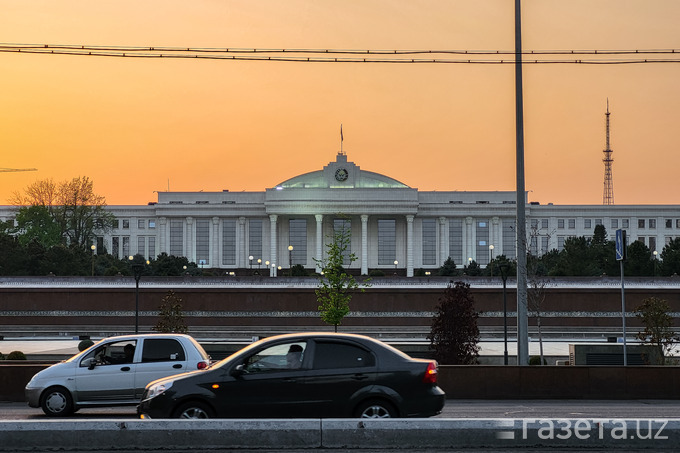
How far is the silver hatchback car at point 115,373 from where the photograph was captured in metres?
17.5

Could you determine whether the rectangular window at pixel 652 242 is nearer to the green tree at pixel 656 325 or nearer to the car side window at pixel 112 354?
the green tree at pixel 656 325

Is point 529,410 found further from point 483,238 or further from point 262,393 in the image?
point 483,238

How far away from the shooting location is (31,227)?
100 metres

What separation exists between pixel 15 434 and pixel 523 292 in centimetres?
1516

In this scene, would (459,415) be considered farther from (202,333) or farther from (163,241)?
(163,241)

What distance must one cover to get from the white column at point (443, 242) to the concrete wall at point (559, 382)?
4022 inches

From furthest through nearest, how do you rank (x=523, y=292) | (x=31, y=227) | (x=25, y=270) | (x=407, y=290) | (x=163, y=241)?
1. (x=163, y=241)
2. (x=31, y=227)
3. (x=25, y=270)
4. (x=407, y=290)
5. (x=523, y=292)

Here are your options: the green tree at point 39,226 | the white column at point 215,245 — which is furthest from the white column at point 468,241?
the green tree at point 39,226

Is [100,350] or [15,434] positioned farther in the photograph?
[100,350]

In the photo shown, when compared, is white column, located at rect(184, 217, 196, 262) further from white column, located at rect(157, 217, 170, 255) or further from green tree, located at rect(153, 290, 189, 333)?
green tree, located at rect(153, 290, 189, 333)

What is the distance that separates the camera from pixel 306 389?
13227 mm

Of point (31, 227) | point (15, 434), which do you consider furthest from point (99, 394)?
point (31, 227)

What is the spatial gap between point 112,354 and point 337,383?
22.9ft

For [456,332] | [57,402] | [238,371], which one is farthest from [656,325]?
[238,371]
